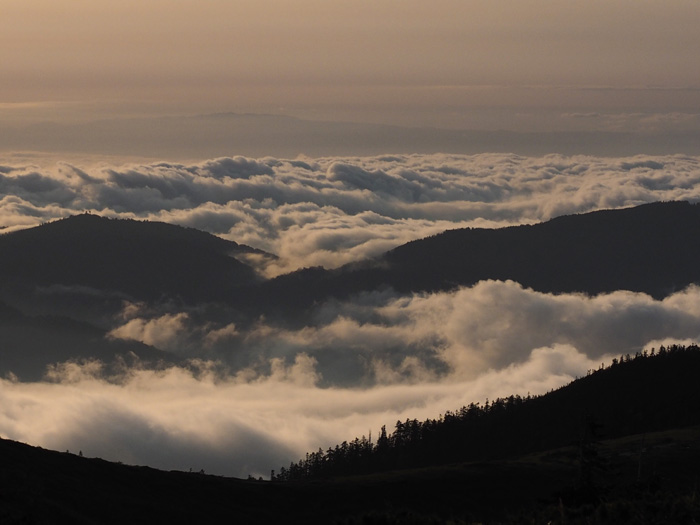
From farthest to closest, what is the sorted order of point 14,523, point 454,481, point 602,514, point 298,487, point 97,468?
point 454,481
point 298,487
point 97,468
point 14,523
point 602,514

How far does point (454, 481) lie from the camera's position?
531 feet

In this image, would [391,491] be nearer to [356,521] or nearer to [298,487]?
[298,487]

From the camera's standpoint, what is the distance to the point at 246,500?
137375 millimetres

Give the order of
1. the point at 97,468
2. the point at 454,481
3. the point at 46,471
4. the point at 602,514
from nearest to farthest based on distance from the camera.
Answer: the point at 602,514, the point at 46,471, the point at 97,468, the point at 454,481

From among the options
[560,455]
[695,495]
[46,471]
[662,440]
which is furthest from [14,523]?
[662,440]

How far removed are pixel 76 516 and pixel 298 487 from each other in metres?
51.2

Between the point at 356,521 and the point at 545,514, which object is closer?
the point at 545,514

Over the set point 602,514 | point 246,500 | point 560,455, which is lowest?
point 602,514

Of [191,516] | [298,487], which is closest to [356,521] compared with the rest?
[191,516]

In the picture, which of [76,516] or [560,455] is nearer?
[76,516]

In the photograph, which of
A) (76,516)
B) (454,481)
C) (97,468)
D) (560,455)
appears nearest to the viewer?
(76,516)

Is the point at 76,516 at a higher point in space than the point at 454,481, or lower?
lower

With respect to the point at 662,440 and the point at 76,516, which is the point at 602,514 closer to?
the point at 76,516

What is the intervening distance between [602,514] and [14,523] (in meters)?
36.8
